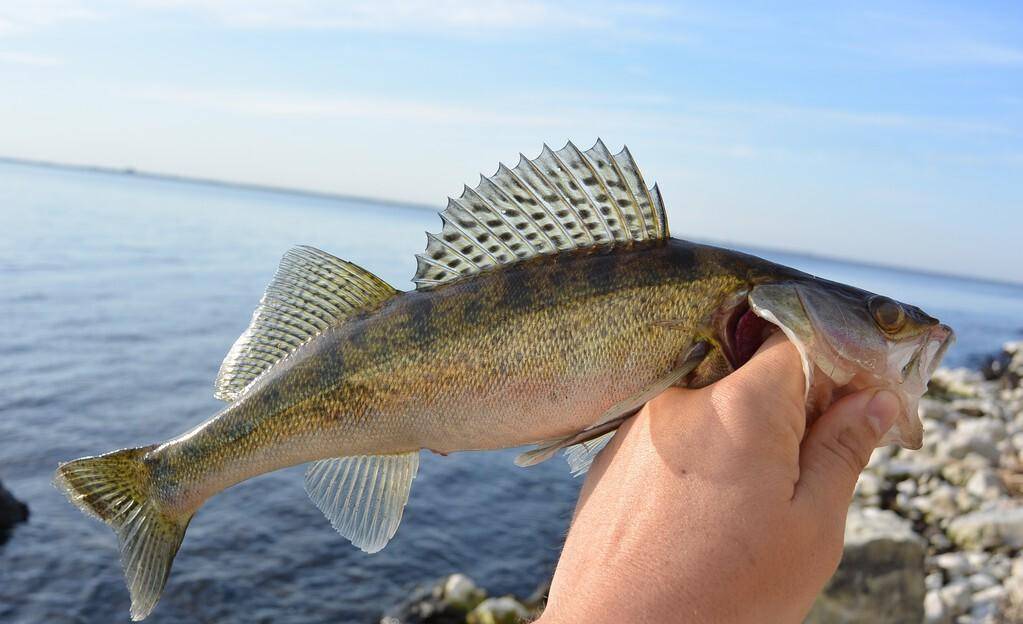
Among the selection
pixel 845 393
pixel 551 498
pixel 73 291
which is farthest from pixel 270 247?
pixel 845 393

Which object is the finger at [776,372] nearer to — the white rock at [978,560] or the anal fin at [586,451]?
the anal fin at [586,451]

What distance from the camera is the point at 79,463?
343 centimetres

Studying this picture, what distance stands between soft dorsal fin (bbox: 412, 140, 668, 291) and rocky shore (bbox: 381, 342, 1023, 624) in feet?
6.14

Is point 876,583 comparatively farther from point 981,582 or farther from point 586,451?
point 586,451

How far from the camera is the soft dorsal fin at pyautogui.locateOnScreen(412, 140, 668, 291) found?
356 cm

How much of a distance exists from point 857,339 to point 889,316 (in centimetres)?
19

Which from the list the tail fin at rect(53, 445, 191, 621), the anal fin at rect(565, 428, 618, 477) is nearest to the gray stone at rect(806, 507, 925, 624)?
the anal fin at rect(565, 428, 618, 477)

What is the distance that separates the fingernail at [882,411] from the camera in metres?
2.88

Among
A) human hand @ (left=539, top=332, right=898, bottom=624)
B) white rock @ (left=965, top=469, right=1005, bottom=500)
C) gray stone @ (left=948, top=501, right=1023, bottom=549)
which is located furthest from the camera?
white rock @ (left=965, top=469, right=1005, bottom=500)

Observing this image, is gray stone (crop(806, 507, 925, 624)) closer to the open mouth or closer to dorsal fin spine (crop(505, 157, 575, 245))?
the open mouth

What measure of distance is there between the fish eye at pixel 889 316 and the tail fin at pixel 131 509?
3.23 m

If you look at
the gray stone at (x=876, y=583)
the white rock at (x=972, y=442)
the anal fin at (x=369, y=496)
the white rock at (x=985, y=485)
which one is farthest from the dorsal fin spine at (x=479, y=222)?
the white rock at (x=972, y=442)

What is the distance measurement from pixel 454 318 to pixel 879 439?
5.89 feet

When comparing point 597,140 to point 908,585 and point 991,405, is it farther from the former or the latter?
point 991,405
